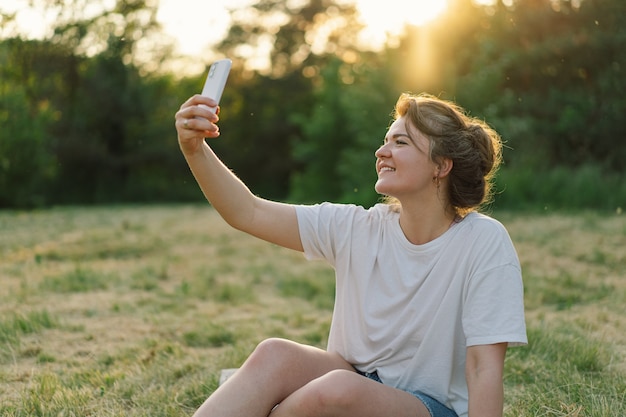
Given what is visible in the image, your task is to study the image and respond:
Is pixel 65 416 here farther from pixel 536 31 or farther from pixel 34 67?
pixel 34 67

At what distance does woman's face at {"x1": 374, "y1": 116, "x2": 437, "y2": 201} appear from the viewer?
7.62 feet

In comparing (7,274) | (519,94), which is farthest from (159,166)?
(7,274)

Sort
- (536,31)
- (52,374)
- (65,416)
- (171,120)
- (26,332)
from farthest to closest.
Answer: (171,120)
(536,31)
(26,332)
(52,374)
(65,416)

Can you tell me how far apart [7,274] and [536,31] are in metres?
10.3

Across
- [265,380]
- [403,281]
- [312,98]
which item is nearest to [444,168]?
[403,281]

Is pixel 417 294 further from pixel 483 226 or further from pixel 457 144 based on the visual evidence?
pixel 457 144

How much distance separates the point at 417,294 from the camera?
7.48ft

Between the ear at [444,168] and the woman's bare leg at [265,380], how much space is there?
0.72 m

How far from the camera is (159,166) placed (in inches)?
1038

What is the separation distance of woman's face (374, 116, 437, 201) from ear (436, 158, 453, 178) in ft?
0.05

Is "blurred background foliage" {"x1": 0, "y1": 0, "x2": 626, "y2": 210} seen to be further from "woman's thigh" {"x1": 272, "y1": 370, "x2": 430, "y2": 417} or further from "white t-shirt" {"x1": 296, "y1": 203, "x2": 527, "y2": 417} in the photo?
"woman's thigh" {"x1": 272, "y1": 370, "x2": 430, "y2": 417}

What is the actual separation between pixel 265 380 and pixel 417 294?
0.54m

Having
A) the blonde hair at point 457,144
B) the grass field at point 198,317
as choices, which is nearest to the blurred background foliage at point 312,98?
the blonde hair at point 457,144

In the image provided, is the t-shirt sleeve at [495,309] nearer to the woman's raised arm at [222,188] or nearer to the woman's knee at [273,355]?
the woman's knee at [273,355]
